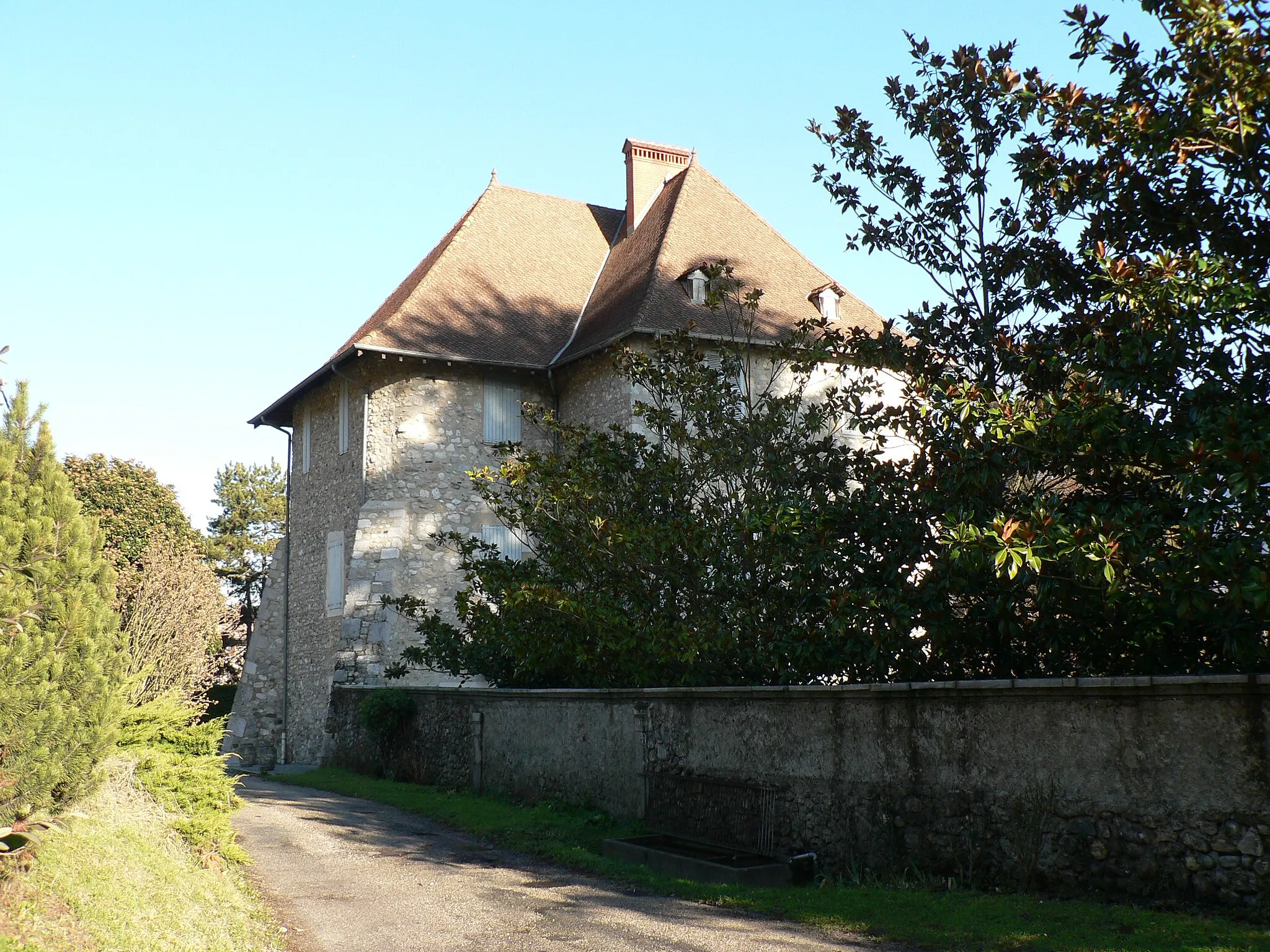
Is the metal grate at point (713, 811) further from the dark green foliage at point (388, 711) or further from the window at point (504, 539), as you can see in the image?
the window at point (504, 539)

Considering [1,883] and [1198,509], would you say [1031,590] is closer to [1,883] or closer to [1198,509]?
[1198,509]

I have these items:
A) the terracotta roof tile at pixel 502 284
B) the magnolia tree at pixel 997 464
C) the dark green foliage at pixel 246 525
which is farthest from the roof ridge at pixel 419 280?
the dark green foliage at pixel 246 525

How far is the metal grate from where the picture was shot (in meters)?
9.80

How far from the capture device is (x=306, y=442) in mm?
24641

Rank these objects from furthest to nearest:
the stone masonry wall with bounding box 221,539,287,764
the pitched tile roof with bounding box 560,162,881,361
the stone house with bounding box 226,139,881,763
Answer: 1. the stone masonry wall with bounding box 221,539,287,764
2. the stone house with bounding box 226,139,881,763
3. the pitched tile roof with bounding box 560,162,881,361

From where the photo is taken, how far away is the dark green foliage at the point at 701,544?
9875 millimetres

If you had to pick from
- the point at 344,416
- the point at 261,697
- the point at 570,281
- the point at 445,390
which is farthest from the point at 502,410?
the point at 261,697

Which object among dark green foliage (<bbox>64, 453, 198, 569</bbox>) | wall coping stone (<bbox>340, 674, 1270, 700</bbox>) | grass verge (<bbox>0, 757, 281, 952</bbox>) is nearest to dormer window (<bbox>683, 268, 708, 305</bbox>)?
wall coping stone (<bbox>340, 674, 1270, 700</bbox>)

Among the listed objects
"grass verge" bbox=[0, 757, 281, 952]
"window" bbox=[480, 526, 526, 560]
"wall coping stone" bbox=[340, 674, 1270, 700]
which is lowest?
"grass verge" bbox=[0, 757, 281, 952]

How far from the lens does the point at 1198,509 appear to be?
664cm

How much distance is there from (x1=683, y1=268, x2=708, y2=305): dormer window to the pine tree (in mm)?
14871

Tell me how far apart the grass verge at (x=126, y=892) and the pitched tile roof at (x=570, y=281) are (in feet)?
42.6

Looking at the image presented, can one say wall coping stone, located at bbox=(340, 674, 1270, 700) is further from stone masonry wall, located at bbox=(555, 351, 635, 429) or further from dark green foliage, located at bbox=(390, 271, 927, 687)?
stone masonry wall, located at bbox=(555, 351, 635, 429)

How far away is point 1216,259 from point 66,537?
763cm
